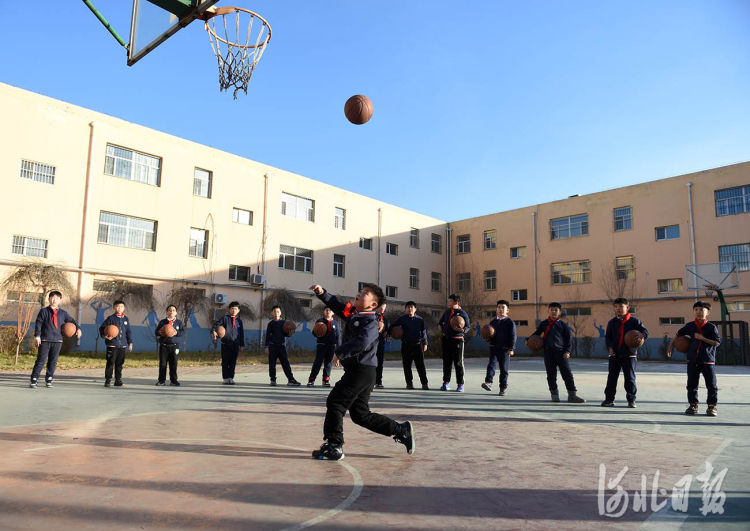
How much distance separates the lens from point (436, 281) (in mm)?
40781

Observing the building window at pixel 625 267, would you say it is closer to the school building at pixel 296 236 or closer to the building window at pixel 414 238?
the school building at pixel 296 236

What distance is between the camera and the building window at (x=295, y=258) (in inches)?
1179

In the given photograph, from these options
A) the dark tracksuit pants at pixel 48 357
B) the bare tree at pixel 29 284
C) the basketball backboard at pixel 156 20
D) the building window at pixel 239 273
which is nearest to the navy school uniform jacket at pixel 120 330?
the dark tracksuit pants at pixel 48 357

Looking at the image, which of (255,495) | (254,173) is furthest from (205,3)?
(254,173)

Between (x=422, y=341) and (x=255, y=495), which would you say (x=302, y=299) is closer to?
(x=422, y=341)

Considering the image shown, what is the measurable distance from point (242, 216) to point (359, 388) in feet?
79.4

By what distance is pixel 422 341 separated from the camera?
11.8 m

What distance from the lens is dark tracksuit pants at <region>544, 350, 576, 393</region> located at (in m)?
9.58

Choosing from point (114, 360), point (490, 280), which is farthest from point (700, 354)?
point (490, 280)

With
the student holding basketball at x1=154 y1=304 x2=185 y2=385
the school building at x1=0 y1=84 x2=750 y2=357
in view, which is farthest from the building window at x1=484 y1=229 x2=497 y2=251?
the student holding basketball at x1=154 y1=304 x2=185 y2=385

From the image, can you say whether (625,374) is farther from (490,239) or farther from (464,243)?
(464,243)

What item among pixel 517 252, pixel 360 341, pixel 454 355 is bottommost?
pixel 454 355

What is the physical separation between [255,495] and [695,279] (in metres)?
30.0

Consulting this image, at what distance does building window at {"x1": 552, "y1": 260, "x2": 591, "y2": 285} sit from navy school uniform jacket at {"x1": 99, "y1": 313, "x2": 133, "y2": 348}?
29508 mm
